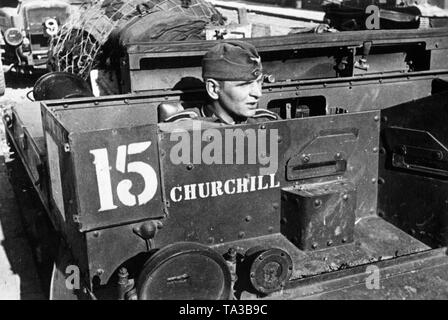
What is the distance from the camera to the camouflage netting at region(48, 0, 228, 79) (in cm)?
521

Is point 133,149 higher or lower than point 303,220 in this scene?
higher

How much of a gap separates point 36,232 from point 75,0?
10.7 metres

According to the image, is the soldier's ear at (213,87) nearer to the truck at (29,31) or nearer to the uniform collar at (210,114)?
the uniform collar at (210,114)

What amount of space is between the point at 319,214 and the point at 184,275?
96 centimetres

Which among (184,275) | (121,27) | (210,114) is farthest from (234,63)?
(121,27)

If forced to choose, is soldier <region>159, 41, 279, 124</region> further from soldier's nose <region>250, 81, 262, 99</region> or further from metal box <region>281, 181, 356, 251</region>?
metal box <region>281, 181, 356, 251</region>

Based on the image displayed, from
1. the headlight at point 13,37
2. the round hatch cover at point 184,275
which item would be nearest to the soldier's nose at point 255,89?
the round hatch cover at point 184,275

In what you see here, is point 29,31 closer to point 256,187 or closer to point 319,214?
point 256,187

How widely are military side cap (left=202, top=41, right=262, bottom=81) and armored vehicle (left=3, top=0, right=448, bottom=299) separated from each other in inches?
11.8

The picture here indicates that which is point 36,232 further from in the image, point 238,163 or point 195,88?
point 238,163

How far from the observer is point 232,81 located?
302 cm

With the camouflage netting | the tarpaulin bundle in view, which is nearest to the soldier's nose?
the camouflage netting

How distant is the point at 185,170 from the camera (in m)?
2.78

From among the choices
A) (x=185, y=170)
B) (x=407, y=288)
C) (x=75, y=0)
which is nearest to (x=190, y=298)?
→ (x=185, y=170)
